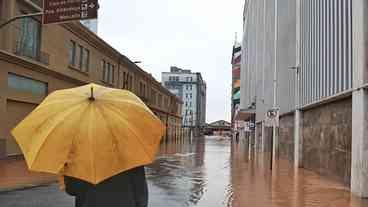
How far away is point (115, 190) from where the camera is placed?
12.1 ft

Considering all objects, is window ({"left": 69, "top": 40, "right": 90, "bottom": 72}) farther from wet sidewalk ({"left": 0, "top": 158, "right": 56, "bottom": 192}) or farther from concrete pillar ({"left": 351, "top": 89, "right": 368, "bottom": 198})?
concrete pillar ({"left": 351, "top": 89, "right": 368, "bottom": 198})

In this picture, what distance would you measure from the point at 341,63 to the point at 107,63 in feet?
96.9

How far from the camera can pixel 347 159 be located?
15844mm

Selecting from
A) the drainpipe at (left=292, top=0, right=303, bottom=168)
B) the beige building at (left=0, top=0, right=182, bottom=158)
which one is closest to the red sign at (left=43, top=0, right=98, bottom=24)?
the beige building at (left=0, top=0, right=182, bottom=158)

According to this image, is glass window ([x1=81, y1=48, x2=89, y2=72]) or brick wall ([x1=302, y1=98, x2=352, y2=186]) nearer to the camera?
brick wall ([x1=302, y1=98, x2=352, y2=186])

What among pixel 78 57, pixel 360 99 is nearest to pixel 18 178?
pixel 360 99

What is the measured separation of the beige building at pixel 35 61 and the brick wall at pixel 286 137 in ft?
45.3

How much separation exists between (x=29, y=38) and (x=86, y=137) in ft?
82.0

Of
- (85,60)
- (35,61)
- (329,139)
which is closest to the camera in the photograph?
(329,139)

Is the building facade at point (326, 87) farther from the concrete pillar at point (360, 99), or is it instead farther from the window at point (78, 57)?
the window at point (78, 57)

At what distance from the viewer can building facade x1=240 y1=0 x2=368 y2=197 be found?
43.3ft

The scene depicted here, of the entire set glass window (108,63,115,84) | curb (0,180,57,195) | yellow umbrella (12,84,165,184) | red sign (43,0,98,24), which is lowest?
curb (0,180,57,195)

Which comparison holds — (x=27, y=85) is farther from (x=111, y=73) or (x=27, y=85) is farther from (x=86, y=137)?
(x=86, y=137)

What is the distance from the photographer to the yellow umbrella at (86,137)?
3576 millimetres
